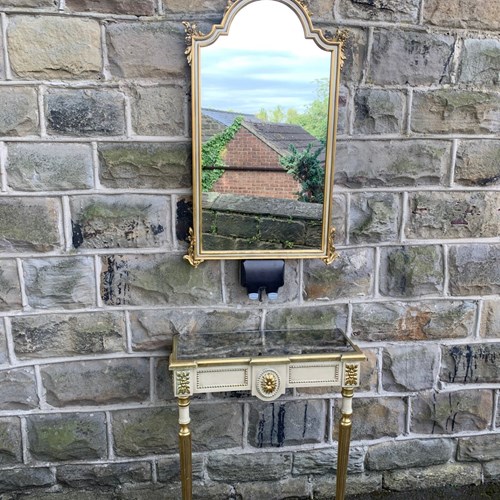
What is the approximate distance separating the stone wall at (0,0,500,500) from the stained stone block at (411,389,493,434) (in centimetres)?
1

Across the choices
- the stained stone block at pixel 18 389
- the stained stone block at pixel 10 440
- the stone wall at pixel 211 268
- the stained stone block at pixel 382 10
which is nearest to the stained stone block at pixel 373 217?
the stone wall at pixel 211 268

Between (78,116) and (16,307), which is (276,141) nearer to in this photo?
(78,116)

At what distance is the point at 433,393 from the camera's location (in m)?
2.45

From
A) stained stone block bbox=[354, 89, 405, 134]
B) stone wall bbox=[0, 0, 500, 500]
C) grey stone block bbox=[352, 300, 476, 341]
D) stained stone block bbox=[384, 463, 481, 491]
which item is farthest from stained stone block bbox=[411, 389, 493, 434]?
stained stone block bbox=[354, 89, 405, 134]

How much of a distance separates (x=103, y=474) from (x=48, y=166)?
4.37ft

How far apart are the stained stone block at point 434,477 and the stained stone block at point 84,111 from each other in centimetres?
199

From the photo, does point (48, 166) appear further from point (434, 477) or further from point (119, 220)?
point (434, 477)

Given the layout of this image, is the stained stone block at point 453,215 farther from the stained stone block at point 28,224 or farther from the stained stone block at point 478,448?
the stained stone block at point 28,224

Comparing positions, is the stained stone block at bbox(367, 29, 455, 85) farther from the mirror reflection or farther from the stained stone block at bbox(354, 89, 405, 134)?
the mirror reflection

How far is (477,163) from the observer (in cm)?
224

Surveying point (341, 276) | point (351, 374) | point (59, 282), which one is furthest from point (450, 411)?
point (59, 282)

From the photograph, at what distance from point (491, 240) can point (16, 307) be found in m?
2.01

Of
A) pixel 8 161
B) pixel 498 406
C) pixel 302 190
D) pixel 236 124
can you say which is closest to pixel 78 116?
pixel 8 161

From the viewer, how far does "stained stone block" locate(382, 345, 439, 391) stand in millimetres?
2381
